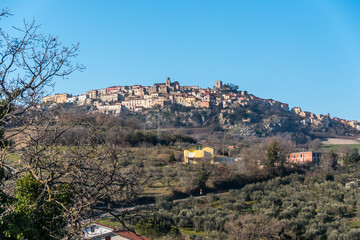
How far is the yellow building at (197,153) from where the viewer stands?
42.4 metres

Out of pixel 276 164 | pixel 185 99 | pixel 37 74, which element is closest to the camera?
pixel 37 74

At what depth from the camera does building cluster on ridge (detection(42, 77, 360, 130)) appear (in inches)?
4906

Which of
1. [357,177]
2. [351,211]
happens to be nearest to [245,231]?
[351,211]

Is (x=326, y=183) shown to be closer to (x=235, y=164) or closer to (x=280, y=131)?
(x=235, y=164)

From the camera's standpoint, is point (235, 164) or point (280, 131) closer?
point (235, 164)

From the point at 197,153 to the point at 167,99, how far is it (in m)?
84.0

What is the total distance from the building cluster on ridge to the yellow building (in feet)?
241

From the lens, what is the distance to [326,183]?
31.8 metres

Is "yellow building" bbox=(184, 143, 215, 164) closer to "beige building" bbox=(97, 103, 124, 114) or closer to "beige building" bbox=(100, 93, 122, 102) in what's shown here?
"beige building" bbox=(97, 103, 124, 114)

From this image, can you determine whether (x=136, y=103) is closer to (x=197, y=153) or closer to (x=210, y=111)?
(x=210, y=111)

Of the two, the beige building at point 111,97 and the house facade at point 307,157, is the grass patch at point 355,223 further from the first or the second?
the beige building at point 111,97

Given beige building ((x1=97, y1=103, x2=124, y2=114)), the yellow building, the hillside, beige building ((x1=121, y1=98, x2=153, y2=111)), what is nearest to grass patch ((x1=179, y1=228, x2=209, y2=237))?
the yellow building

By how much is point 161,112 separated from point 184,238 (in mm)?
95041

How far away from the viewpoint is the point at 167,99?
127 m
